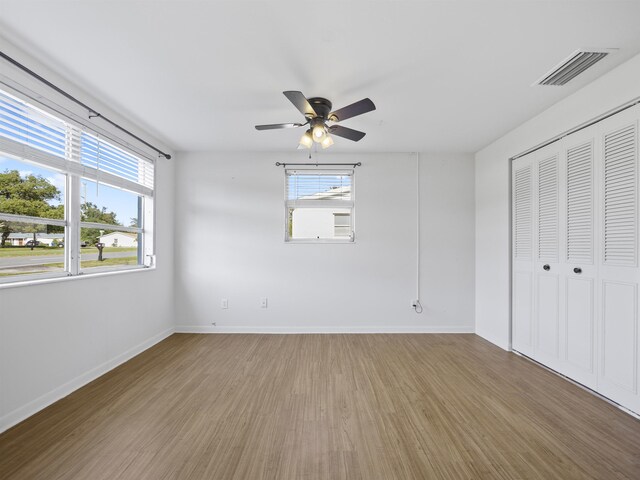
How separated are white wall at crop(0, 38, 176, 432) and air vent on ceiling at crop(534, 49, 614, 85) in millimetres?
3868

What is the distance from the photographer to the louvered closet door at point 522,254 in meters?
3.10

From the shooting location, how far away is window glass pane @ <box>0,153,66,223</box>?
1.94m

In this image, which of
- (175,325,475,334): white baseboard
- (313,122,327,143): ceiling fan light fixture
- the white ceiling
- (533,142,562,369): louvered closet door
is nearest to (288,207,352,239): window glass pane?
(175,325,475,334): white baseboard

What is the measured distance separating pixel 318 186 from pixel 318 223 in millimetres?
548

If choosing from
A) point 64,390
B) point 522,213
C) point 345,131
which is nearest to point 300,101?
point 345,131

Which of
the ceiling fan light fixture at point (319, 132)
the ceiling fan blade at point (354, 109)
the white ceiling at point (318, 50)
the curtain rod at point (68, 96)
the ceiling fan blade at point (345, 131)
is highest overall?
the white ceiling at point (318, 50)

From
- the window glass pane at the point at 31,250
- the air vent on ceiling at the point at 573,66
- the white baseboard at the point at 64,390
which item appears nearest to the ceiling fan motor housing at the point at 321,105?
the air vent on ceiling at the point at 573,66

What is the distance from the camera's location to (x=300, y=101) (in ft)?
6.95

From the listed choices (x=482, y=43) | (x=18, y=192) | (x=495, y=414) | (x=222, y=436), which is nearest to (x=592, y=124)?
(x=482, y=43)

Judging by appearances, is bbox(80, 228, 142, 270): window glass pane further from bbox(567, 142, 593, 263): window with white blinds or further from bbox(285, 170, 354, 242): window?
bbox(567, 142, 593, 263): window with white blinds

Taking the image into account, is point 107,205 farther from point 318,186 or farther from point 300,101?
point 318,186

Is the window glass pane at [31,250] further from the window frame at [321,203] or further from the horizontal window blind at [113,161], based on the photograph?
the window frame at [321,203]

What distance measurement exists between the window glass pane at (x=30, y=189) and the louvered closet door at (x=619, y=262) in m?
4.45

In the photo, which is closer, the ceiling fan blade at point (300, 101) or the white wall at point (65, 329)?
the white wall at point (65, 329)
